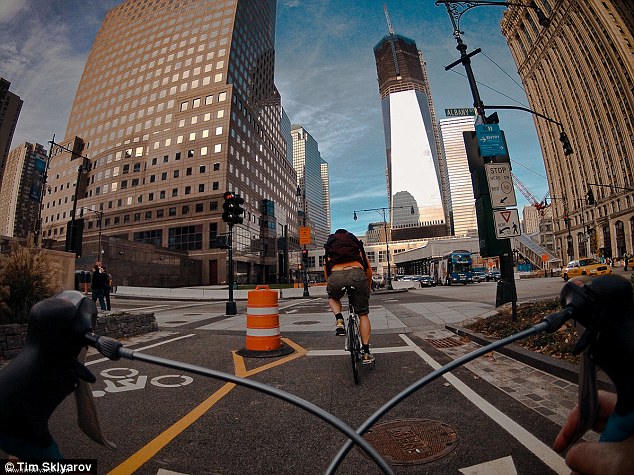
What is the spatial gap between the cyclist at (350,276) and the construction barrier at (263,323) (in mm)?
1357

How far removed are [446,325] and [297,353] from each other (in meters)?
4.26

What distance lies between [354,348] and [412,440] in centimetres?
163

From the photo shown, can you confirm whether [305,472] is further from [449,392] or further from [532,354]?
[532,354]

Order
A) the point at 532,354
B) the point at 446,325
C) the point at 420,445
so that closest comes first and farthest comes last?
the point at 420,445, the point at 532,354, the point at 446,325

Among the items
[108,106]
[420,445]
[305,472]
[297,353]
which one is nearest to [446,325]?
[297,353]

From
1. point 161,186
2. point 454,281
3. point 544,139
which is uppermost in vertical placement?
point 544,139

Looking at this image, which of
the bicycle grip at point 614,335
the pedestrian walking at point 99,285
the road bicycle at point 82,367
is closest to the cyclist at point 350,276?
the road bicycle at point 82,367

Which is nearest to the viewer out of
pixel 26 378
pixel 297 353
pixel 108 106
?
pixel 26 378

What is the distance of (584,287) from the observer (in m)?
1.15

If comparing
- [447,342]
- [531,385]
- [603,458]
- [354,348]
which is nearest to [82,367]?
[603,458]

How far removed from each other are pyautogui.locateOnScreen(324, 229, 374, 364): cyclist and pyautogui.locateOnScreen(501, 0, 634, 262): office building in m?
54.8

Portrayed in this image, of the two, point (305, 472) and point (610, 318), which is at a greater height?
point (610, 318)

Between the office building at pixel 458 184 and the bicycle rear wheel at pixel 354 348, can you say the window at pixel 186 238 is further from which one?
the office building at pixel 458 184

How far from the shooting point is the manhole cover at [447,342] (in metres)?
6.35
